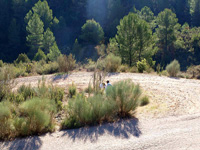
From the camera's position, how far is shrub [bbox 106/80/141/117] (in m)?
6.61

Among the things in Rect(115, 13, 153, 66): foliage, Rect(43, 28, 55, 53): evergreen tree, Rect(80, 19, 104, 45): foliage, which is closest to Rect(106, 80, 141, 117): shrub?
Rect(115, 13, 153, 66): foliage

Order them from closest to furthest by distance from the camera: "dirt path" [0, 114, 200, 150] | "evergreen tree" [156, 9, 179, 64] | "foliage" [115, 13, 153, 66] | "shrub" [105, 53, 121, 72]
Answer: "dirt path" [0, 114, 200, 150] < "shrub" [105, 53, 121, 72] < "foliage" [115, 13, 153, 66] < "evergreen tree" [156, 9, 179, 64]

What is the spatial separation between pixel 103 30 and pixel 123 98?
5244 cm

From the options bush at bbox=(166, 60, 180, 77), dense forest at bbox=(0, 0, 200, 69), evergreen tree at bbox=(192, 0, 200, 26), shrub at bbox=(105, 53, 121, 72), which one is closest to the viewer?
bush at bbox=(166, 60, 180, 77)

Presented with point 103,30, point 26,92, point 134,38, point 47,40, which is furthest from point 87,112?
point 103,30

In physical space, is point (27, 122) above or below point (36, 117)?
below

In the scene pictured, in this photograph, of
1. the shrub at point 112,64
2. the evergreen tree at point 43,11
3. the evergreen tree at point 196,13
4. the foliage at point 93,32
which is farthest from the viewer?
the evergreen tree at point 196,13

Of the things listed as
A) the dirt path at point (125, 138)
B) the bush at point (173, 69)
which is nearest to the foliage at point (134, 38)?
the bush at point (173, 69)

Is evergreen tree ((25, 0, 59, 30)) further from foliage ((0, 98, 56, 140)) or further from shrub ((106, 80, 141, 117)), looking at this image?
foliage ((0, 98, 56, 140))

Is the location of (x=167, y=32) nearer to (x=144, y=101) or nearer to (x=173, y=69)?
(x=173, y=69)

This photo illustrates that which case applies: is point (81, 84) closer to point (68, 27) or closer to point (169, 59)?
point (169, 59)

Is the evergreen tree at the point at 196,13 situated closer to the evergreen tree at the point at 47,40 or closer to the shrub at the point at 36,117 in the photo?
the evergreen tree at the point at 47,40

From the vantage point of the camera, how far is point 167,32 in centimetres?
3425

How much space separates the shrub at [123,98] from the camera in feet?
21.7
